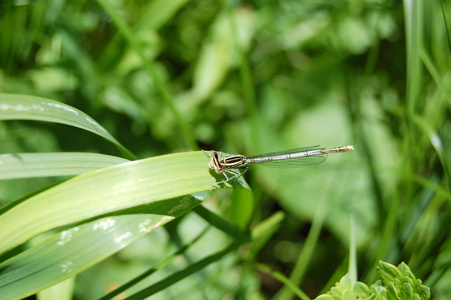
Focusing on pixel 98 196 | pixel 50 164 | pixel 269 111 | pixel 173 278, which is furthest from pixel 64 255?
pixel 269 111

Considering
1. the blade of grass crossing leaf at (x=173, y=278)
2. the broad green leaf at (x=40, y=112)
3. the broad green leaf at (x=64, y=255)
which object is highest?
the broad green leaf at (x=40, y=112)

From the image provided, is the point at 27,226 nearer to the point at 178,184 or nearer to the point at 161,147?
the point at 178,184

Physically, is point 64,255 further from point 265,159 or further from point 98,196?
point 265,159

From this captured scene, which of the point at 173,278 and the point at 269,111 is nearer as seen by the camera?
the point at 173,278

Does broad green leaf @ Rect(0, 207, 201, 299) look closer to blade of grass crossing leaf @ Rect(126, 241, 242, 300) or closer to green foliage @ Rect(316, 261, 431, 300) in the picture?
blade of grass crossing leaf @ Rect(126, 241, 242, 300)

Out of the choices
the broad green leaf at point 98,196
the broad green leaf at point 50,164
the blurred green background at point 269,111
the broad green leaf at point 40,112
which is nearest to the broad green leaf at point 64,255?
the broad green leaf at point 98,196

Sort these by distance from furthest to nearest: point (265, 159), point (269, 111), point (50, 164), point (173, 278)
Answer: point (269, 111)
point (265, 159)
point (173, 278)
point (50, 164)

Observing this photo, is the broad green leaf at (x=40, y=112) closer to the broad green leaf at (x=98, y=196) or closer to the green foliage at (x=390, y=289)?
the broad green leaf at (x=98, y=196)
